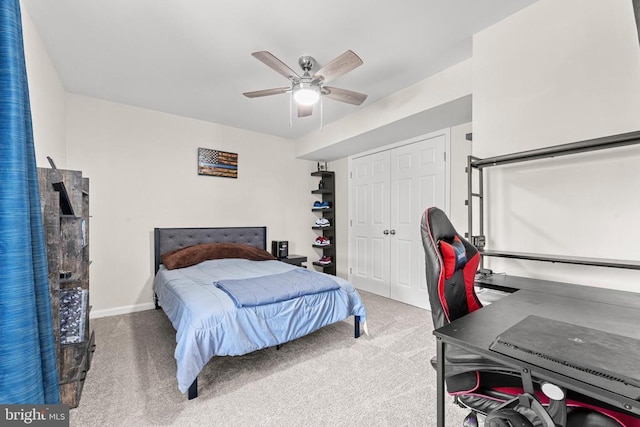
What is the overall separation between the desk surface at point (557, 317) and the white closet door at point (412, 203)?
2.17 metres

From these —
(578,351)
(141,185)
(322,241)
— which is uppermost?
(141,185)

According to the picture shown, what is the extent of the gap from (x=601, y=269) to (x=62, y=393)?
3.34 meters

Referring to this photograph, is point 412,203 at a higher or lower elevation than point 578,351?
higher

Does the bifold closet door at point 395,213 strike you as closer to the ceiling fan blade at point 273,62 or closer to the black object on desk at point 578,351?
the ceiling fan blade at point 273,62

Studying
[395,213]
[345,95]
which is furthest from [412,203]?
[345,95]

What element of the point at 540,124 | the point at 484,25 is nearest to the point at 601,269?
the point at 540,124

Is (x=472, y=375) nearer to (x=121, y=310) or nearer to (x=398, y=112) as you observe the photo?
(x=398, y=112)

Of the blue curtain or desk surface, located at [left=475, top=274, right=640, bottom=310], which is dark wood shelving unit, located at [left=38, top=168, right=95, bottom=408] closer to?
the blue curtain

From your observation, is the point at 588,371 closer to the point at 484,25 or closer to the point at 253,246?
the point at 484,25

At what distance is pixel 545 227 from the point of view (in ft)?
6.18

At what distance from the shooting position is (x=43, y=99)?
93.6 inches

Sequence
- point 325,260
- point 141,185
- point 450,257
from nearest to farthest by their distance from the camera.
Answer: point 450,257, point 141,185, point 325,260

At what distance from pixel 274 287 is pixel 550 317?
1.88m

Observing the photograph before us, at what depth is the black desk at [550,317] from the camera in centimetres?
78
